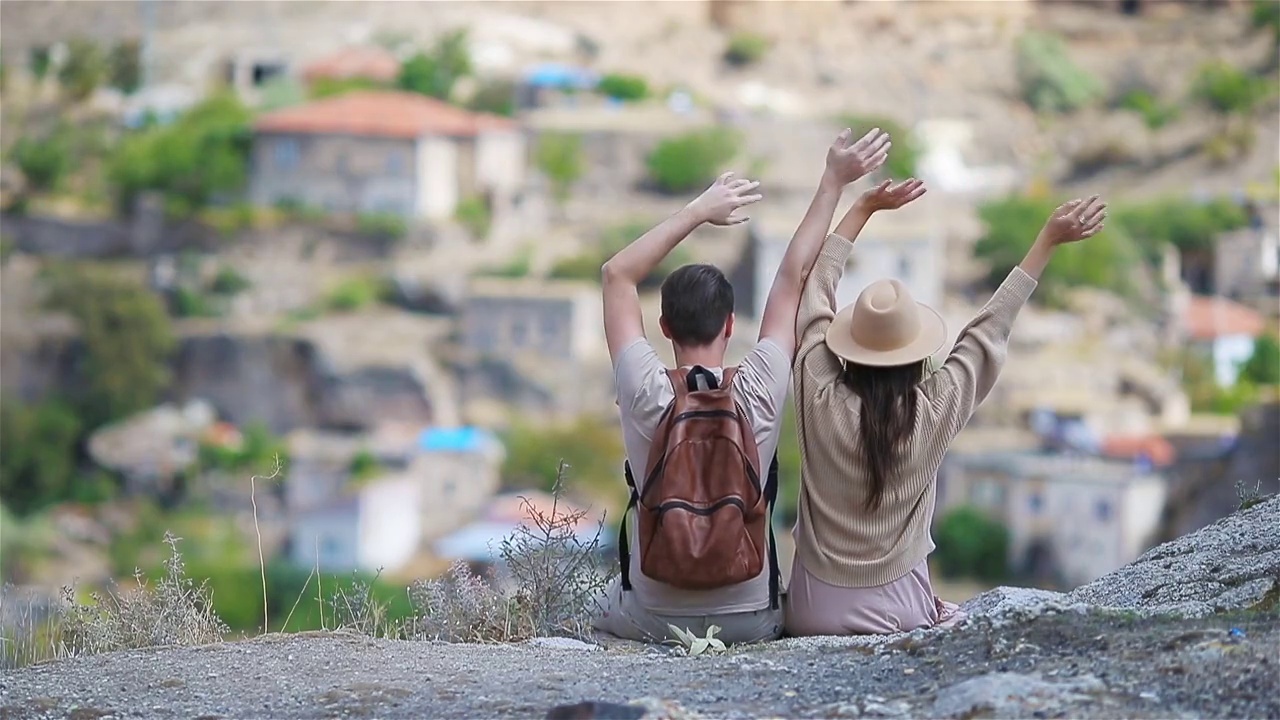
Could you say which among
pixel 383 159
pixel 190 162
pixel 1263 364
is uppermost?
pixel 190 162

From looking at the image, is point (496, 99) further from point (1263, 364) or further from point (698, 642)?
point (698, 642)

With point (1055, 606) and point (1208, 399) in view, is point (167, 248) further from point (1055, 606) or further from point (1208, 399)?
point (1055, 606)

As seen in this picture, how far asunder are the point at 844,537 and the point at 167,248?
46269 millimetres

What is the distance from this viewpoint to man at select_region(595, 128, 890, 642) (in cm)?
484

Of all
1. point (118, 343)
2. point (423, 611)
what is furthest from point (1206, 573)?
point (118, 343)

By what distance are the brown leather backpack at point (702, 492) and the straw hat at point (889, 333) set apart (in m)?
0.29

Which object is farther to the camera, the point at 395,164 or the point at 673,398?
→ the point at 395,164

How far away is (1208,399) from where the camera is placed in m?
45.7

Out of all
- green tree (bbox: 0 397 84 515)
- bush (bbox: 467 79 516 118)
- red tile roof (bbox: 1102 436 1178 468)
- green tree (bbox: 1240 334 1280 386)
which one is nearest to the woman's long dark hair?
red tile roof (bbox: 1102 436 1178 468)

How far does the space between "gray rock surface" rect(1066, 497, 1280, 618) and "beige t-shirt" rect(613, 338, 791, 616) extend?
79 cm

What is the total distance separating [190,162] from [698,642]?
4550 centimetres

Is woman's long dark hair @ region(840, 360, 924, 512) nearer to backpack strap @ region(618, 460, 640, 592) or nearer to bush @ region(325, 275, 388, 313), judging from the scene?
backpack strap @ region(618, 460, 640, 592)

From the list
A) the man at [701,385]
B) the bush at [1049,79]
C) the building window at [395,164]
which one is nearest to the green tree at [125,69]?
the building window at [395,164]

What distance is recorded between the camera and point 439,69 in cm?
5584
